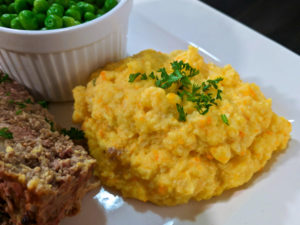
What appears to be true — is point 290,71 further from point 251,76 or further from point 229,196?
point 229,196

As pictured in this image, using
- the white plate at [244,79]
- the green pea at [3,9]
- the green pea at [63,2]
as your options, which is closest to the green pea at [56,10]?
the green pea at [63,2]

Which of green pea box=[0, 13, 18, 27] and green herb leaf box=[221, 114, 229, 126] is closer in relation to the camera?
green herb leaf box=[221, 114, 229, 126]

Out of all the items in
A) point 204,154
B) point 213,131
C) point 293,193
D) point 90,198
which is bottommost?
point 90,198

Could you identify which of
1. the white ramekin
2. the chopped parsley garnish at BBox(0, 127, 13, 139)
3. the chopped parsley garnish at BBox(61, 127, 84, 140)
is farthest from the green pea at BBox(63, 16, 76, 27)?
the chopped parsley garnish at BBox(0, 127, 13, 139)

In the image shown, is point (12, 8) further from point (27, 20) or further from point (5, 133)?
point (5, 133)

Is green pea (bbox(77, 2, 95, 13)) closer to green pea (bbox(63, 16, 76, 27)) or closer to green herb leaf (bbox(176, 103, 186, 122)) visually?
green pea (bbox(63, 16, 76, 27))

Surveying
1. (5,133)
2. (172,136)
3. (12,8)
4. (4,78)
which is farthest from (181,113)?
(12,8)

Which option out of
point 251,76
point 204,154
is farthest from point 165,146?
point 251,76
